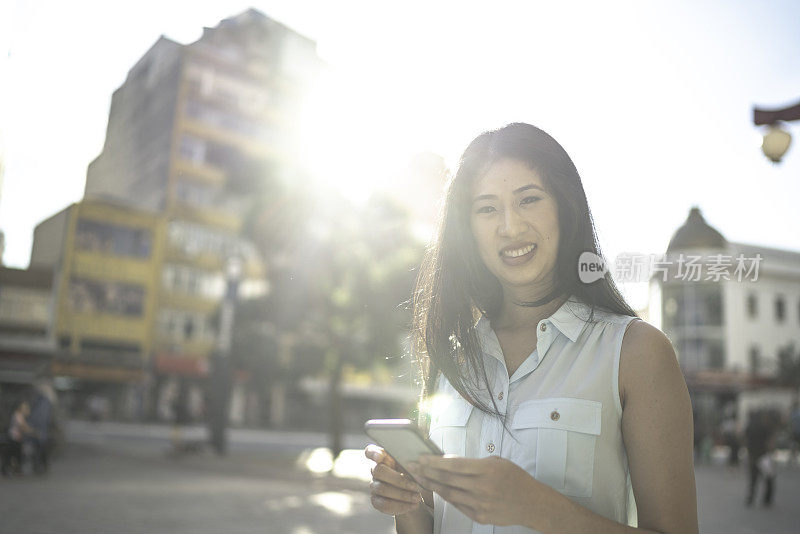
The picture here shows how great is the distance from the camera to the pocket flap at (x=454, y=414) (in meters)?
1.58

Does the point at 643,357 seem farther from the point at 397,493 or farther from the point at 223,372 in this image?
the point at 223,372

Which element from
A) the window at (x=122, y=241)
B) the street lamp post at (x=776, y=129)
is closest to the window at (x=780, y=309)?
the street lamp post at (x=776, y=129)

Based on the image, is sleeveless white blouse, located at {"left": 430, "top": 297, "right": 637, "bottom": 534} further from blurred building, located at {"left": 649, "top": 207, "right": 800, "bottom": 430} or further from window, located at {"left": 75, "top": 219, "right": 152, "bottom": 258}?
window, located at {"left": 75, "top": 219, "right": 152, "bottom": 258}

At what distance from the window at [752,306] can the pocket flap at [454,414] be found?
77.9 inches

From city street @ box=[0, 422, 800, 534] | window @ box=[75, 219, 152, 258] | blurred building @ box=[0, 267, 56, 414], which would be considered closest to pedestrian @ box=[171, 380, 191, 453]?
city street @ box=[0, 422, 800, 534]

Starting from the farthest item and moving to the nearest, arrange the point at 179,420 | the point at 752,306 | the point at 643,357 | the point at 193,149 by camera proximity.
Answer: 1. the point at 193,149
2. the point at 179,420
3. the point at 752,306
4. the point at 643,357

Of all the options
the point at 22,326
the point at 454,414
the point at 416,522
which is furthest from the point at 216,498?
the point at 454,414

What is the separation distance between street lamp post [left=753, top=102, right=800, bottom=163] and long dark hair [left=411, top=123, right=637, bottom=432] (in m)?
3.10

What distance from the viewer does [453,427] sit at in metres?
1.59

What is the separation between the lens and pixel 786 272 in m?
3.04

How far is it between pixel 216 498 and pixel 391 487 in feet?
32.1

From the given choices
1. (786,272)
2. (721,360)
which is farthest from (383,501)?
(721,360)

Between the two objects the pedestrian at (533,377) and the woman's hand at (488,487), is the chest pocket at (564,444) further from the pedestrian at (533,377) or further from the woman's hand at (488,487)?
the woman's hand at (488,487)

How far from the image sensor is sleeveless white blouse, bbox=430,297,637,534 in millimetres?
1358
